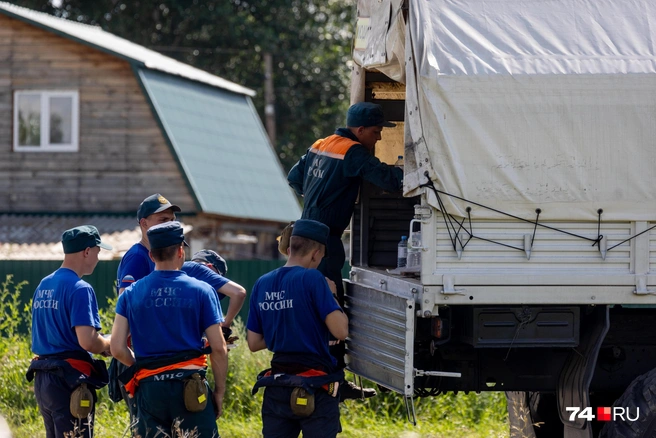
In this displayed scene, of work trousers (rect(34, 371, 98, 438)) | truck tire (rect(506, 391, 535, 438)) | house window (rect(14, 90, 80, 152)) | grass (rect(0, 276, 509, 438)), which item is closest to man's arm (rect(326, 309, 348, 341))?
work trousers (rect(34, 371, 98, 438))

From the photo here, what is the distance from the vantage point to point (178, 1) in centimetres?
3375

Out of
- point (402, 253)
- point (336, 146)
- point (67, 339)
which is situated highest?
point (336, 146)

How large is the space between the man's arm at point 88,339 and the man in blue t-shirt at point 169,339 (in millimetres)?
415

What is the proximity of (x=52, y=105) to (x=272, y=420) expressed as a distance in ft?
57.8

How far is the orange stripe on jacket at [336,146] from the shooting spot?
24.5 ft

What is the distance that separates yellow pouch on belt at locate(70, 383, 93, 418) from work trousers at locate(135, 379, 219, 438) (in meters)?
0.55

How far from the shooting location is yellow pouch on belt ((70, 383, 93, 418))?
672cm

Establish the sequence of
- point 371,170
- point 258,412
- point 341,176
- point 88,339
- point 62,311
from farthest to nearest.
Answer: point 258,412 → point 341,176 → point 371,170 → point 62,311 → point 88,339

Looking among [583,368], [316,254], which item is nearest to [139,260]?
[316,254]

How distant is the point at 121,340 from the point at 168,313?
0.34m

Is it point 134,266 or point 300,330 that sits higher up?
point 134,266

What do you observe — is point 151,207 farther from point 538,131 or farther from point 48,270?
point 48,270

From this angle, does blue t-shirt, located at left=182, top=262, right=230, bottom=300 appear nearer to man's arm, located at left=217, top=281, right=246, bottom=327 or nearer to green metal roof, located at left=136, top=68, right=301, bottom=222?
man's arm, located at left=217, top=281, right=246, bottom=327

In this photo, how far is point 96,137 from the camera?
74.2 feet
